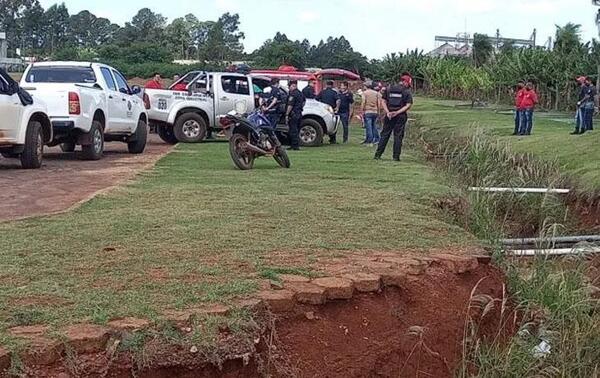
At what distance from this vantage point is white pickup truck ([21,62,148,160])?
1485 centimetres

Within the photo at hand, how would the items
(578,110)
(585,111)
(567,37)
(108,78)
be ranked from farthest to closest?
(567,37)
(578,110)
(585,111)
(108,78)

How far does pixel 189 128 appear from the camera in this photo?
2194 centimetres

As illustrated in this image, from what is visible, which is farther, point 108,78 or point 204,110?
point 204,110

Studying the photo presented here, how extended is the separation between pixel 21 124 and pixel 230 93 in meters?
9.92

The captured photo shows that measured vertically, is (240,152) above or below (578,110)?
above

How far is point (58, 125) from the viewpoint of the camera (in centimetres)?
1480

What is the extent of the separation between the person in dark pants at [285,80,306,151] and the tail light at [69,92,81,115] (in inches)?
227

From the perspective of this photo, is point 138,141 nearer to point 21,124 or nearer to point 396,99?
point 21,124

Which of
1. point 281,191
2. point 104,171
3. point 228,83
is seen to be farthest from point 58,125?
point 228,83

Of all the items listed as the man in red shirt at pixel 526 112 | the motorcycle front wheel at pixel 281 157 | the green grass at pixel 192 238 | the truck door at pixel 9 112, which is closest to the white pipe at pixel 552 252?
the green grass at pixel 192 238

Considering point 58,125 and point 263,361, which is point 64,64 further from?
point 263,361

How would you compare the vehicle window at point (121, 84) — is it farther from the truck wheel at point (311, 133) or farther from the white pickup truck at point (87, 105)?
the truck wheel at point (311, 133)

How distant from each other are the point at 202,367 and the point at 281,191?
6.05 meters

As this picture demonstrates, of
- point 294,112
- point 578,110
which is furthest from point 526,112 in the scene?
point 294,112
